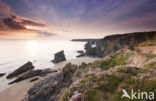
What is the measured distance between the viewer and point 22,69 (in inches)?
1740

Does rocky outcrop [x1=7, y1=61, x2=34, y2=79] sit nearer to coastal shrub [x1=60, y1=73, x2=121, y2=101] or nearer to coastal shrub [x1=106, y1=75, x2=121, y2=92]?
coastal shrub [x1=60, y1=73, x2=121, y2=101]

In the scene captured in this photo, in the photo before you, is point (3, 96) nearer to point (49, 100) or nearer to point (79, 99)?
point (49, 100)

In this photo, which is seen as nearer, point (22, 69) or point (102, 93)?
point (102, 93)

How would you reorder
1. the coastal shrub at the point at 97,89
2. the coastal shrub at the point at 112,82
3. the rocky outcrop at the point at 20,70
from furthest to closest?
1. the rocky outcrop at the point at 20,70
2. the coastal shrub at the point at 112,82
3. the coastal shrub at the point at 97,89

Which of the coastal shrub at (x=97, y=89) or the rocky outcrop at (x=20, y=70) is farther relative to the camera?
the rocky outcrop at (x=20, y=70)

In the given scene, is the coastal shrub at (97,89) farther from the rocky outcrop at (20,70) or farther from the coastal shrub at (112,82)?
the rocky outcrop at (20,70)

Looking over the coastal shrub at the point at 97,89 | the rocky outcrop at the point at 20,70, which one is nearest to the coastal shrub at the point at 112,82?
the coastal shrub at the point at 97,89

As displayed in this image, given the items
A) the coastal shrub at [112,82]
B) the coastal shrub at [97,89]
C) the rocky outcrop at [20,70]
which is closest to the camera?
the coastal shrub at [97,89]

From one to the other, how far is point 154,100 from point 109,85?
2552 millimetres

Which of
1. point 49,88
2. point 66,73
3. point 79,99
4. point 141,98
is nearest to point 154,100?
point 141,98

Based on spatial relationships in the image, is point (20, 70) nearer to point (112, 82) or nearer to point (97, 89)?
point (97, 89)

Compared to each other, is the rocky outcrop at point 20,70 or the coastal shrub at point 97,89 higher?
the coastal shrub at point 97,89

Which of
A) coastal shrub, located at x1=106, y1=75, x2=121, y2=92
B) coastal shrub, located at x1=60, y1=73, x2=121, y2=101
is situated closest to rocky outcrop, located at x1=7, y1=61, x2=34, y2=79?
coastal shrub, located at x1=60, y1=73, x2=121, y2=101

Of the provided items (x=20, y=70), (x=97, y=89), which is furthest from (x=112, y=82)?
(x=20, y=70)
